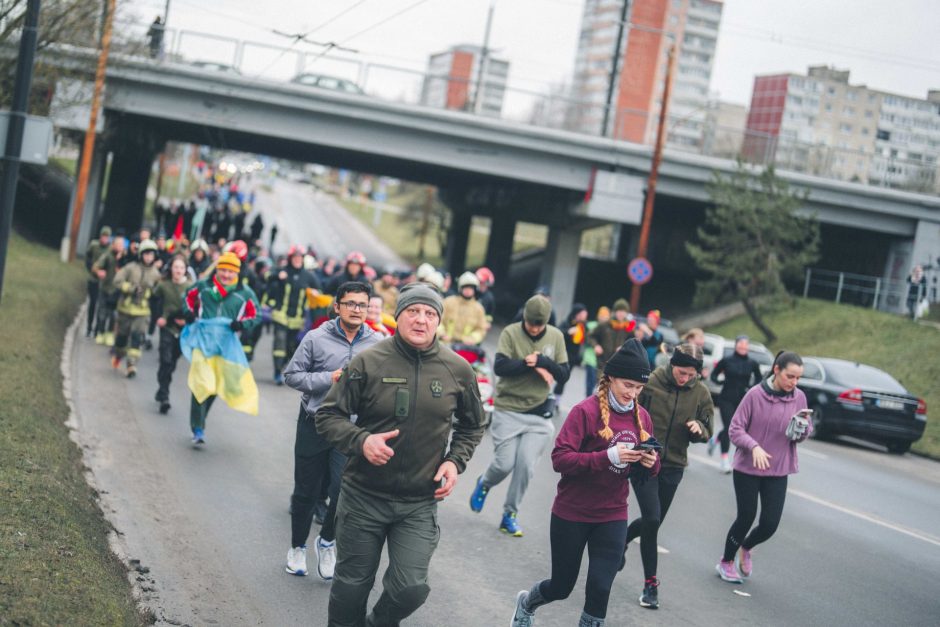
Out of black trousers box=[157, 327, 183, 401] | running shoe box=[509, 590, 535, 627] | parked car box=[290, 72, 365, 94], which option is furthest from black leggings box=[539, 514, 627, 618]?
parked car box=[290, 72, 365, 94]

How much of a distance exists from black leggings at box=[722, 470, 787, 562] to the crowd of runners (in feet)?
0.04

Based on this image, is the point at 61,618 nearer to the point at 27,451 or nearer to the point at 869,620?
the point at 27,451

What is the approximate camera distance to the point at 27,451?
8.37 meters

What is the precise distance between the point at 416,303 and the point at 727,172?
3266cm

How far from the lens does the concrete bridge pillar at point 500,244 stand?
49688 mm

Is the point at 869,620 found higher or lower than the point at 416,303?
lower

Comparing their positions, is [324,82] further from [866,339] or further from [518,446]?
[518,446]

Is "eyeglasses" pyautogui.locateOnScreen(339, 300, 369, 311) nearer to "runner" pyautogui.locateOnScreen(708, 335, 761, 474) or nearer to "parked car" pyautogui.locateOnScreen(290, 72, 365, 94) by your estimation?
"runner" pyautogui.locateOnScreen(708, 335, 761, 474)

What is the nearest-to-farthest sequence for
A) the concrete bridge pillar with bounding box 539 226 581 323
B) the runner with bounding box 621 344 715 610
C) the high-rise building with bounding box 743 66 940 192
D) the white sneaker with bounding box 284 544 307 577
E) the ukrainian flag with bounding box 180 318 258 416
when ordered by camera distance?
the white sneaker with bounding box 284 544 307 577 < the runner with bounding box 621 344 715 610 < the ukrainian flag with bounding box 180 318 258 416 < the concrete bridge pillar with bounding box 539 226 581 323 < the high-rise building with bounding box 743 66 940 192

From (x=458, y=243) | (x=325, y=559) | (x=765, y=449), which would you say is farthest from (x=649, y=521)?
(x=458, y=243)

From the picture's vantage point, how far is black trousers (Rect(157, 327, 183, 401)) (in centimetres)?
1288

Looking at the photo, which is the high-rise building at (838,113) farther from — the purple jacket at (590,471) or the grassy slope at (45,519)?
the purple jacket at (590,471)

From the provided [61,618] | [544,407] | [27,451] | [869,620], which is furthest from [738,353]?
[61,618]

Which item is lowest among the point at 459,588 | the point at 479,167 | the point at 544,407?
the point at 459,588
